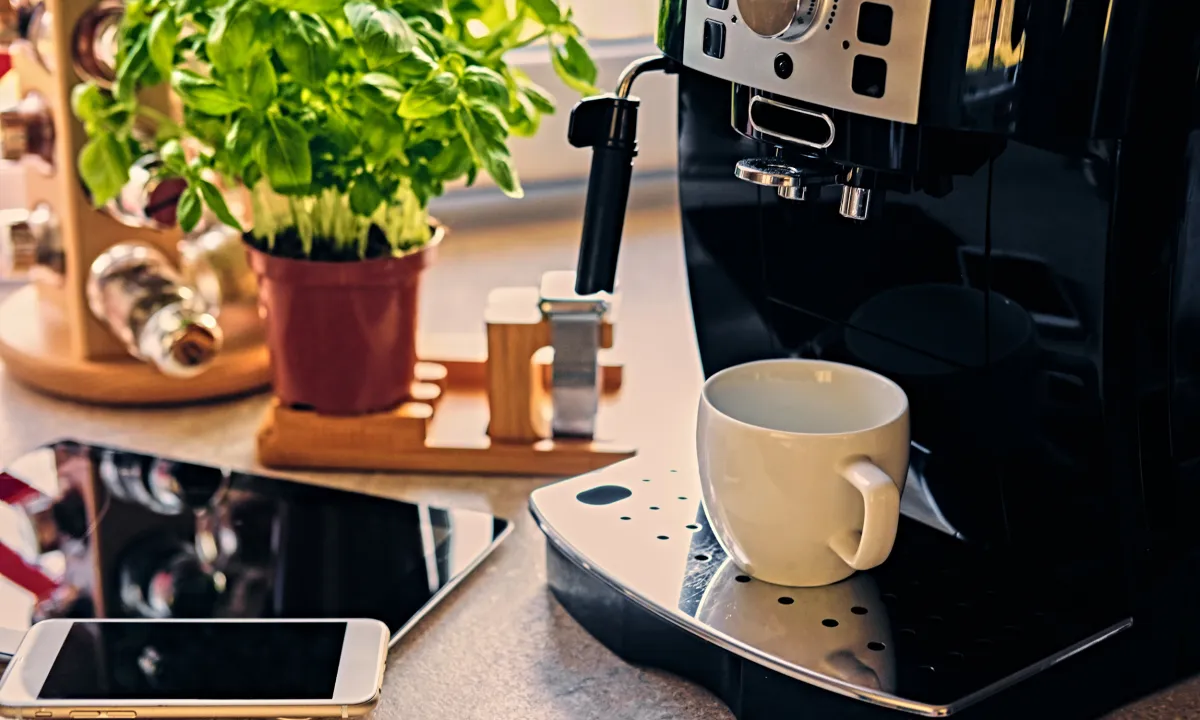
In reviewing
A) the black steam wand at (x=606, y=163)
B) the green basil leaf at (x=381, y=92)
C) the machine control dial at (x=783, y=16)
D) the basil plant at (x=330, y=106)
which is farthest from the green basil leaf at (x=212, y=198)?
the machine control dial at (x=783, y=16)

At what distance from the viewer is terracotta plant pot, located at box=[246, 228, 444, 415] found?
0.73 m

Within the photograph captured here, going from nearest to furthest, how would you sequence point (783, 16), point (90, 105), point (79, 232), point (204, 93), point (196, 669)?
1. point (783, 16)
2. point (196, 669)
3. point (204, 93)
4. point (90, 105)
5. point (79, 232)

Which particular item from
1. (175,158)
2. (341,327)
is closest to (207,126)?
(175,158)

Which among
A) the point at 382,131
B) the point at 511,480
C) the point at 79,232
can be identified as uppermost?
the point at 382,131

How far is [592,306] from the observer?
28.8 inches

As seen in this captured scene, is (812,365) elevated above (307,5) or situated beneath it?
situated beneath

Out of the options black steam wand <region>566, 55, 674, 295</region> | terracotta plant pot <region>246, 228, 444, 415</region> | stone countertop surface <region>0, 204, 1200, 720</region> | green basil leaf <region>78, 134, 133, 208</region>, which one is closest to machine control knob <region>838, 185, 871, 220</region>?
black steam wand <region>566, 55, 674, 295</region>

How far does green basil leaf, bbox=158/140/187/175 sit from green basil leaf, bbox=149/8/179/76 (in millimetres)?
48

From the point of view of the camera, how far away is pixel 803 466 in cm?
52

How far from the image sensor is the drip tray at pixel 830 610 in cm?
50

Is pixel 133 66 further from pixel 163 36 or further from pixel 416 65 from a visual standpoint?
pixel 416 65

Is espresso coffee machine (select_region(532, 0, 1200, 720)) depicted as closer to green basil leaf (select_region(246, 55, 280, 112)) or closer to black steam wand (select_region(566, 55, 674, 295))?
black steam wand (select_region(566, 55, 674, 295))

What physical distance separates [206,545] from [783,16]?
396 millimetres

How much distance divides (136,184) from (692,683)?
1.52 ft
